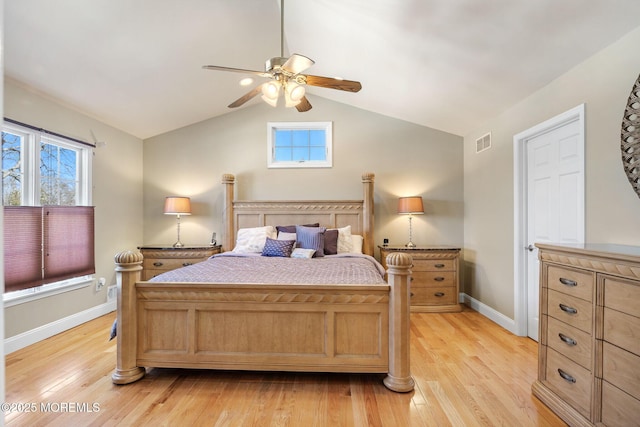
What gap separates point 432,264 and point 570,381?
223 centimetres

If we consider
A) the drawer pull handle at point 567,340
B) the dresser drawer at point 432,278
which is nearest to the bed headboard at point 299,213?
the dresser drawer at point 432,278

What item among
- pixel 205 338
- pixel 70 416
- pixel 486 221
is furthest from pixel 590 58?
pixel 70 416

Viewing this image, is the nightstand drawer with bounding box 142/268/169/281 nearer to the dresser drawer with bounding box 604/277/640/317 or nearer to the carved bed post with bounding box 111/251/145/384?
the carved bed post with bounding box 111/251/145/384

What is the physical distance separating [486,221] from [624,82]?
202cm

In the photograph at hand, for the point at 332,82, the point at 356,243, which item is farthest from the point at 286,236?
the point at 332,82

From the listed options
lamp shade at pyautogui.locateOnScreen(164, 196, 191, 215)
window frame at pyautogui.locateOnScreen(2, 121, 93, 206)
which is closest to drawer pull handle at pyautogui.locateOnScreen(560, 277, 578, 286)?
lamp shade at pyautogui.locateOnScreen(164, 196, 191, 215)

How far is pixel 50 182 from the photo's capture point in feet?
10.9

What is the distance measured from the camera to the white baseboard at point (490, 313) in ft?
11.0

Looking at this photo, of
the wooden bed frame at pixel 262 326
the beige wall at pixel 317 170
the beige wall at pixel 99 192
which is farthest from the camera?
the beige wall at pixel 317 170

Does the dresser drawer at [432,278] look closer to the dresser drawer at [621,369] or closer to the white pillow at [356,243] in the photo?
the white pillow at [356,243]

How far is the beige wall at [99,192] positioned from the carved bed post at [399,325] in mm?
3270

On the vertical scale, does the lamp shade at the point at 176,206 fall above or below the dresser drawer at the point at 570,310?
above

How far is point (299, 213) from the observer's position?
441 centimetres

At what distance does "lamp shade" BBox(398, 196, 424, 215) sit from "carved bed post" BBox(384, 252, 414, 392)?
2.13 meters
